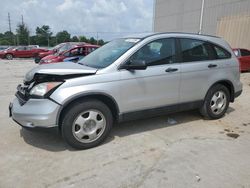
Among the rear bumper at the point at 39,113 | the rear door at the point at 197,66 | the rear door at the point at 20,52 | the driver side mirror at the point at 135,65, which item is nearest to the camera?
the rear bumper at the point at 39,113

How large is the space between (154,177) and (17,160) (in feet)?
6.17

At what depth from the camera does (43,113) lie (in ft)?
10.4

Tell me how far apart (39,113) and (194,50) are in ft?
9.83

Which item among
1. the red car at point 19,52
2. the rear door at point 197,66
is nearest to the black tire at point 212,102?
the rear door at point 197,66

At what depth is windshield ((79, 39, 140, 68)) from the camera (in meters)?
3.74

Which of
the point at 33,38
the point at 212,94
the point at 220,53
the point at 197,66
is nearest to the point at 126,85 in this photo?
the point at 197,66

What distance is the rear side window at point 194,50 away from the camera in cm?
425

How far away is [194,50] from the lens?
14.4 ft

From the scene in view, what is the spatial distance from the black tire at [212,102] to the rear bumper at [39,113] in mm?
2990

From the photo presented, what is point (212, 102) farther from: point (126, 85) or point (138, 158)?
point (138, 158)

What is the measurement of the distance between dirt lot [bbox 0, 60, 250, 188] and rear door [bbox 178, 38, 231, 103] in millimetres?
680

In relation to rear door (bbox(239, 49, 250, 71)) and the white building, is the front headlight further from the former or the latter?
the white building

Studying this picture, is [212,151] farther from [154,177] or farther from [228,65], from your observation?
[228,65]

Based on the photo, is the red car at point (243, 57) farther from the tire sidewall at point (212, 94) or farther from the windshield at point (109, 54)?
the windshield at point (109, 54)
